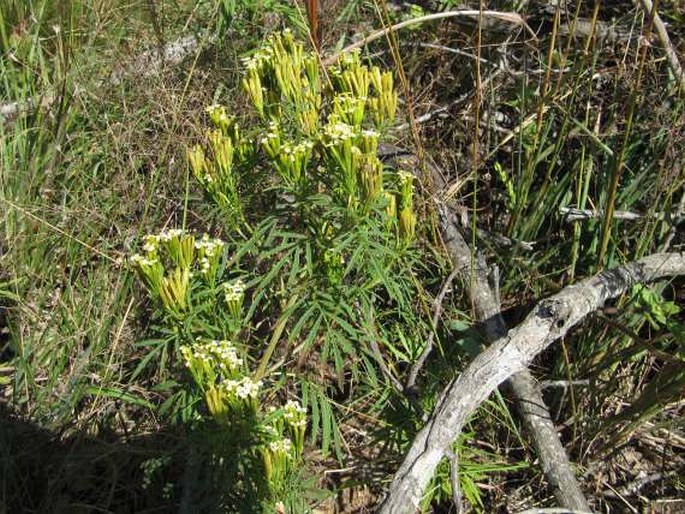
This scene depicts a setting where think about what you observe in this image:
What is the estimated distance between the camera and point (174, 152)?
3.26 m

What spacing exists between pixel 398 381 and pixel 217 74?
4.78 ft

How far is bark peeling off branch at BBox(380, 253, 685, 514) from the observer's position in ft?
7.32

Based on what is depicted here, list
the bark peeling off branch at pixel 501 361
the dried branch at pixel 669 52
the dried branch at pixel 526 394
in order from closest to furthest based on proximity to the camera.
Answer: the bark peeling off branch at pixel 501 361
the dried branch at pixel 526 394
the dried branch at pixel 669 52

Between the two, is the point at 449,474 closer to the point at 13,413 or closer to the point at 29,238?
the point at 13,413

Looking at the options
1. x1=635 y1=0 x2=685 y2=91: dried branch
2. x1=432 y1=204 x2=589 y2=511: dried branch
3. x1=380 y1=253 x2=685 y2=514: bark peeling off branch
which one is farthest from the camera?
x1=635 y1=0 x2=685 y2=91: dried branch

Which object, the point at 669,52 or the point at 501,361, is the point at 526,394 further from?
the point at 669,52

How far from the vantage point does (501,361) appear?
2453 mm

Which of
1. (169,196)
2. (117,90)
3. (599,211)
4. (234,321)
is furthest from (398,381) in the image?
(117,90)

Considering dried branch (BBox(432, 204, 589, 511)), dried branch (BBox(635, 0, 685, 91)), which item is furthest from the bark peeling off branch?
dried branch (BBox(635, 0, 685, 91))

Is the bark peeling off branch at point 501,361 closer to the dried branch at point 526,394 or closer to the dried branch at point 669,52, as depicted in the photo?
the dried branch at point 526,394

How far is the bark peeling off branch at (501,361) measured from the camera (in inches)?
87.9

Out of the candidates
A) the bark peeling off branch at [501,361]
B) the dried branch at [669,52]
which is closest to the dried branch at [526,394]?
the bark peeling off branch at [501,361]

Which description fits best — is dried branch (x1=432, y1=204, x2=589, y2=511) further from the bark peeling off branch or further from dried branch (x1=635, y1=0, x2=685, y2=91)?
dried branch (x1=635, y1=0, x2=685, y2=91)

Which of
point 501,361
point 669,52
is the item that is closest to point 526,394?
point 501,361
